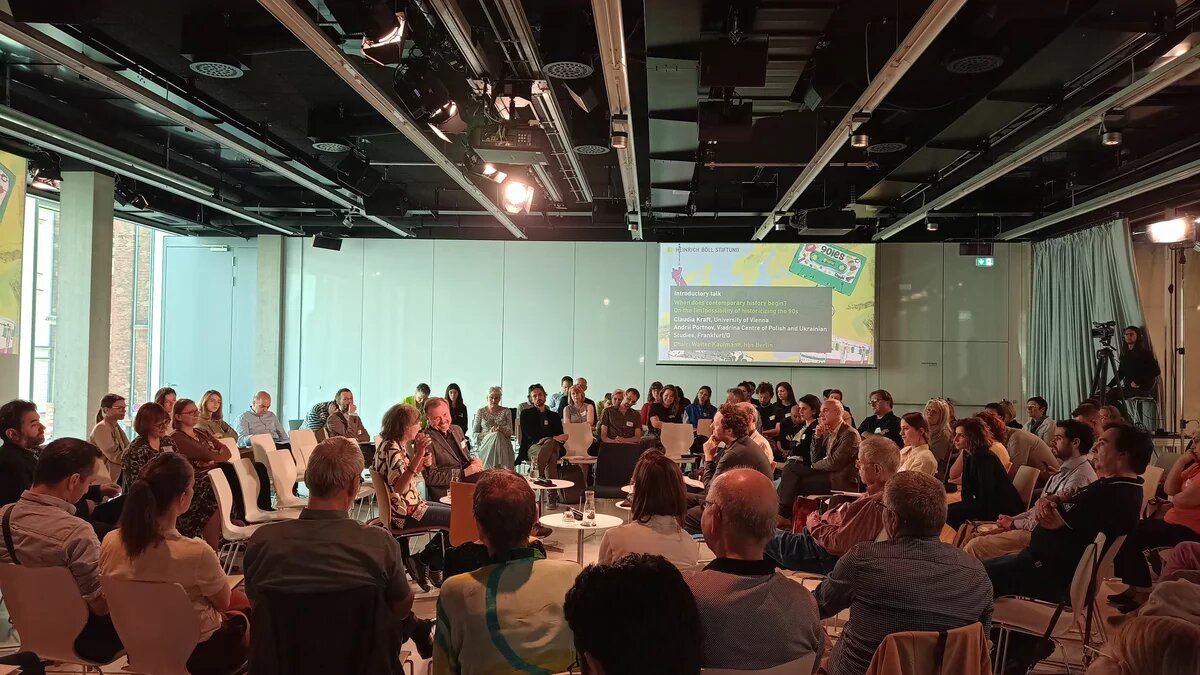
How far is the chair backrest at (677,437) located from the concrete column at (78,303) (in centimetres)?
676

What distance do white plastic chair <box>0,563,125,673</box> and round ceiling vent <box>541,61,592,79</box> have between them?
4.23 meters

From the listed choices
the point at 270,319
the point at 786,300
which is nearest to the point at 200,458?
the point at 270,319

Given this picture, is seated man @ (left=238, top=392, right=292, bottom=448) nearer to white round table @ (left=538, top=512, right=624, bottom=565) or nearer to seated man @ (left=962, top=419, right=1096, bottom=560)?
white round table @ (left=538, top=512, right=624, bottom=565)

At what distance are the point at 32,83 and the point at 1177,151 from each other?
435 inches

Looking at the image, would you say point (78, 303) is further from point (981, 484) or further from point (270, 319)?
point (981, 484)

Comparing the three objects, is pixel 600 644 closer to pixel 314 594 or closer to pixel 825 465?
pixel 314 594

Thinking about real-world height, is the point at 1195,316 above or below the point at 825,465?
above

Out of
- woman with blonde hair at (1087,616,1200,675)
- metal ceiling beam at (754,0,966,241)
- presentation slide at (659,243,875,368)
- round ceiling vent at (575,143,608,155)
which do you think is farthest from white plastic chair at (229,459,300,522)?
presentation slide at (659,243,875,368)

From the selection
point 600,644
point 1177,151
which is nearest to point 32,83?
point 600,644

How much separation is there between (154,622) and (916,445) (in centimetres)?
491

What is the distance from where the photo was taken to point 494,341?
1346 centimetres

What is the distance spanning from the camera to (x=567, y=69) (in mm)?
5766

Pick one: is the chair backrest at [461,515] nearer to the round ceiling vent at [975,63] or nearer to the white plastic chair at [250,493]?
the white plastic chair at [250,493]

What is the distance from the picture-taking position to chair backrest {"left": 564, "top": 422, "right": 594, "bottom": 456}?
9859 millimetres
